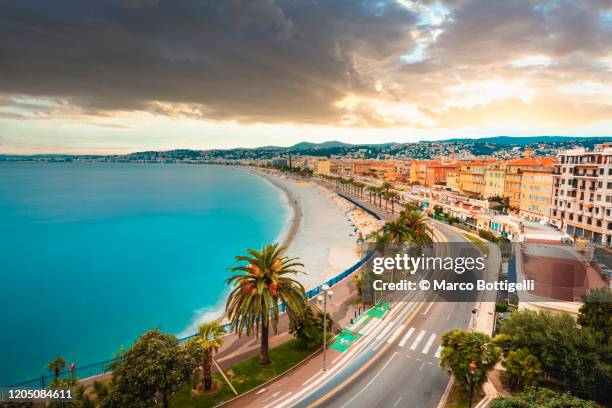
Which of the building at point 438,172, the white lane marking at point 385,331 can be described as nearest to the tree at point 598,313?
the white lane marking at point 385,331

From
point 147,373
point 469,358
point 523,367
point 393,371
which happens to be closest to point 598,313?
point 523,367

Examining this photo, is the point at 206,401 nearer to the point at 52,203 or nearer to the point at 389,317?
the point at 389,317

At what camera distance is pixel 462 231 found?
6862 cm

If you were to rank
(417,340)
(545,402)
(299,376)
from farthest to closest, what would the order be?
1. (417,340)
2. (299,376)
3. (545,402)

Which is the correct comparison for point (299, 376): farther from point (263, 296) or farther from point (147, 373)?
point (147, 373)

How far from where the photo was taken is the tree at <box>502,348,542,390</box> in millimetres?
18688

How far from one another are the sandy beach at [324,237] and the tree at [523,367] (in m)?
27.5

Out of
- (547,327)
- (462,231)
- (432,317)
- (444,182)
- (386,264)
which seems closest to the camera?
(547,327)

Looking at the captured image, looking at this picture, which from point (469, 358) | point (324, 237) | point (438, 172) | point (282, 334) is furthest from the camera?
point (438, 172)

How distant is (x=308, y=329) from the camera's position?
24.8 meters

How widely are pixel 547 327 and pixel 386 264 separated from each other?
56.1ft

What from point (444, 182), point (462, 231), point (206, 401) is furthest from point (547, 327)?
point (444, 182)

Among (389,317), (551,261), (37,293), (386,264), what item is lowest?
(37,293)

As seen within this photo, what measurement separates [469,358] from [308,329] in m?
10.7
